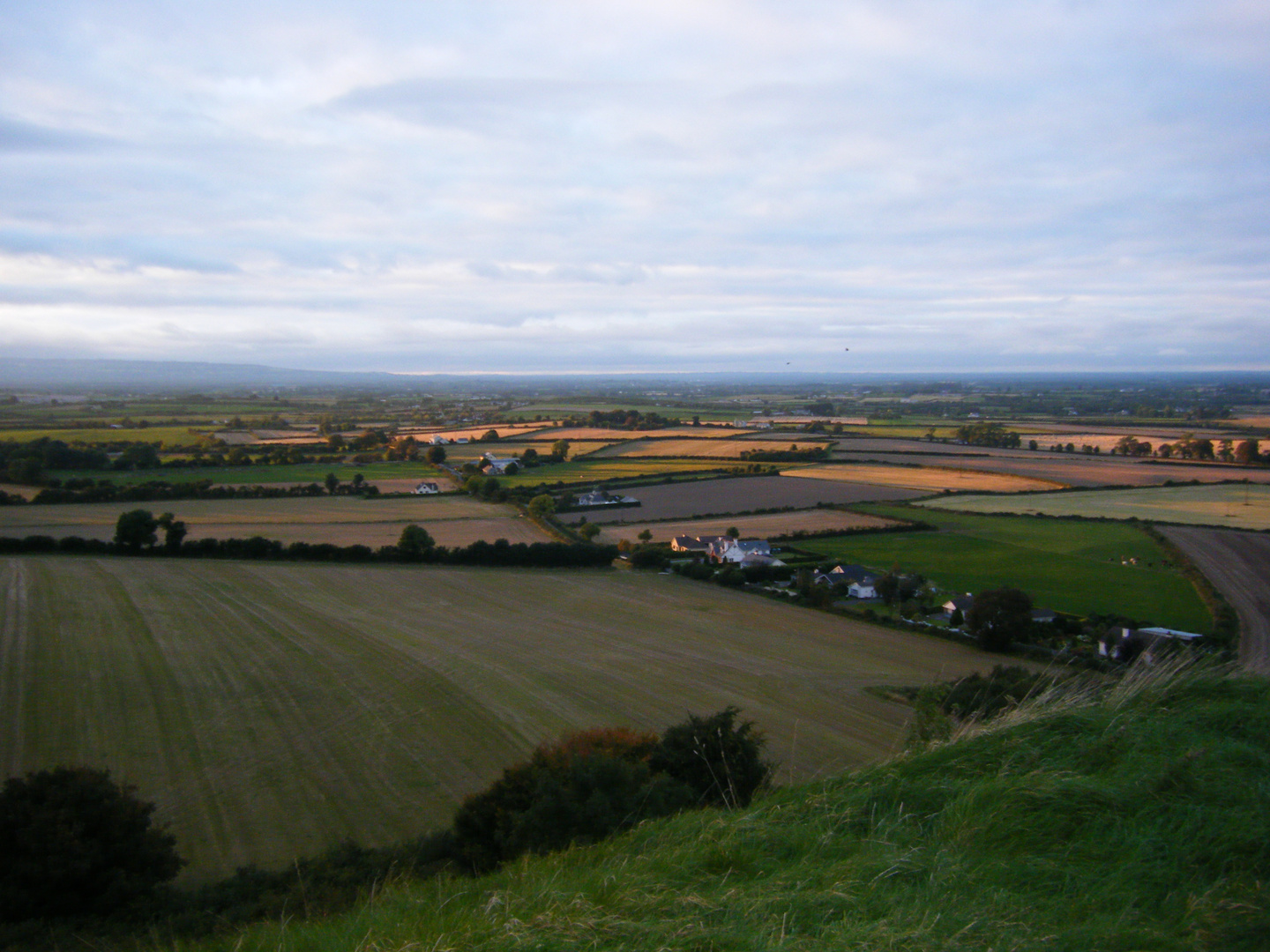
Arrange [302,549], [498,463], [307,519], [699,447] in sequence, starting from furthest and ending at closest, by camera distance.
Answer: [699,447], [498,463], [307,519], [302,549]

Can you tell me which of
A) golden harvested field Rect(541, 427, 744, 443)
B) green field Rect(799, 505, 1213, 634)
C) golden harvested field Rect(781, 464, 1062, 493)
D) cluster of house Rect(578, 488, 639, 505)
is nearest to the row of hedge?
green field Rect(799, 505, 1213, 634)

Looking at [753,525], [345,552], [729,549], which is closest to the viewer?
[345,552]

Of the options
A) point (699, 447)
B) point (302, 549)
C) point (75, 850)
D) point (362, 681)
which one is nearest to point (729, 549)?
point (302, 549)

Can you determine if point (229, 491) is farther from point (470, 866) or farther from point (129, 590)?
point (470, 866)

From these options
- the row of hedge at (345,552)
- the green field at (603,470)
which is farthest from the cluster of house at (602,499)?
the row of hedge at (345,552)

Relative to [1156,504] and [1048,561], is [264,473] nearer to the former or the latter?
[1048,561]

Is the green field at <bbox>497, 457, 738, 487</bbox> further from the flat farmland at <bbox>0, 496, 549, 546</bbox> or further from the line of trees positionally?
the line of trees

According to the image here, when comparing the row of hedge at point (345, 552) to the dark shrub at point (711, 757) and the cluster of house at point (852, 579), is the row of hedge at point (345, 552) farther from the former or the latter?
the dark shrub at point (711, 757)
